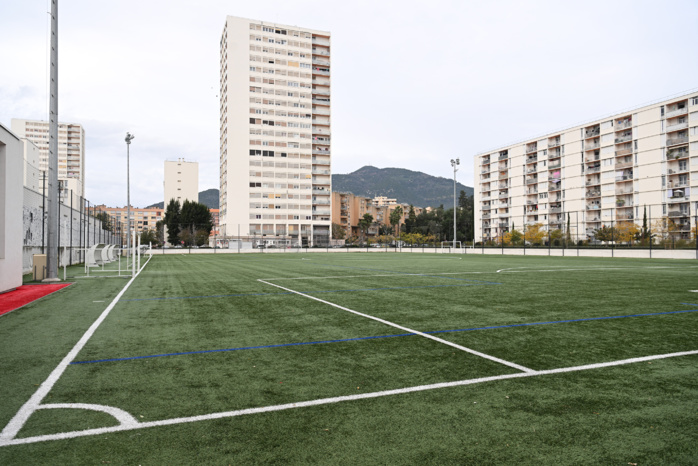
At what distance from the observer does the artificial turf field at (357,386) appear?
289 centimetres

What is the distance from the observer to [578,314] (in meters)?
8.07

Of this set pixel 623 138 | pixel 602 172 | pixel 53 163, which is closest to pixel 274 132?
pixel 602 172

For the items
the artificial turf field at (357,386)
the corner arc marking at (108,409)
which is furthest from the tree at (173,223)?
the corner arc marking at (108,409)

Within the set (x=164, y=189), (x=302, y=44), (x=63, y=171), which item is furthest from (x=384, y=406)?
(x=63, y=171)

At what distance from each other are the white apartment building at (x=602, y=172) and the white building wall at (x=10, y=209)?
51.1m

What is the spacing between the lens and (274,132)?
96.7m

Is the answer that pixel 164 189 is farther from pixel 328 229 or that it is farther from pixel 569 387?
pixel 569 387

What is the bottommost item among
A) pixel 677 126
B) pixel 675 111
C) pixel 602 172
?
pixel 602 172

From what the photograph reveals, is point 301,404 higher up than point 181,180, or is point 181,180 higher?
point 181,180

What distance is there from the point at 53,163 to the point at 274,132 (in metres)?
83.8

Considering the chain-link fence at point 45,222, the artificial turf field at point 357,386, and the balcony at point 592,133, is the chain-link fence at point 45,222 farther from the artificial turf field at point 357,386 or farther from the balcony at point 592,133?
the balcony at point 592,133

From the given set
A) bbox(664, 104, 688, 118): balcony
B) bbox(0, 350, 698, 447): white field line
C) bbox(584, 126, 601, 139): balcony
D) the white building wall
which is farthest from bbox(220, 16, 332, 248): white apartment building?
bbox(0, 350, 698, 447): white field line

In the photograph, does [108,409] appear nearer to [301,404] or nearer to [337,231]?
[301,404]

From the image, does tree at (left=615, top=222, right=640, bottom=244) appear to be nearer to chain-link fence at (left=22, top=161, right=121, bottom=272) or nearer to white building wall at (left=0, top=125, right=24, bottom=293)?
chain-link fence at (left=22, top=161, right=121, bottom=272)
